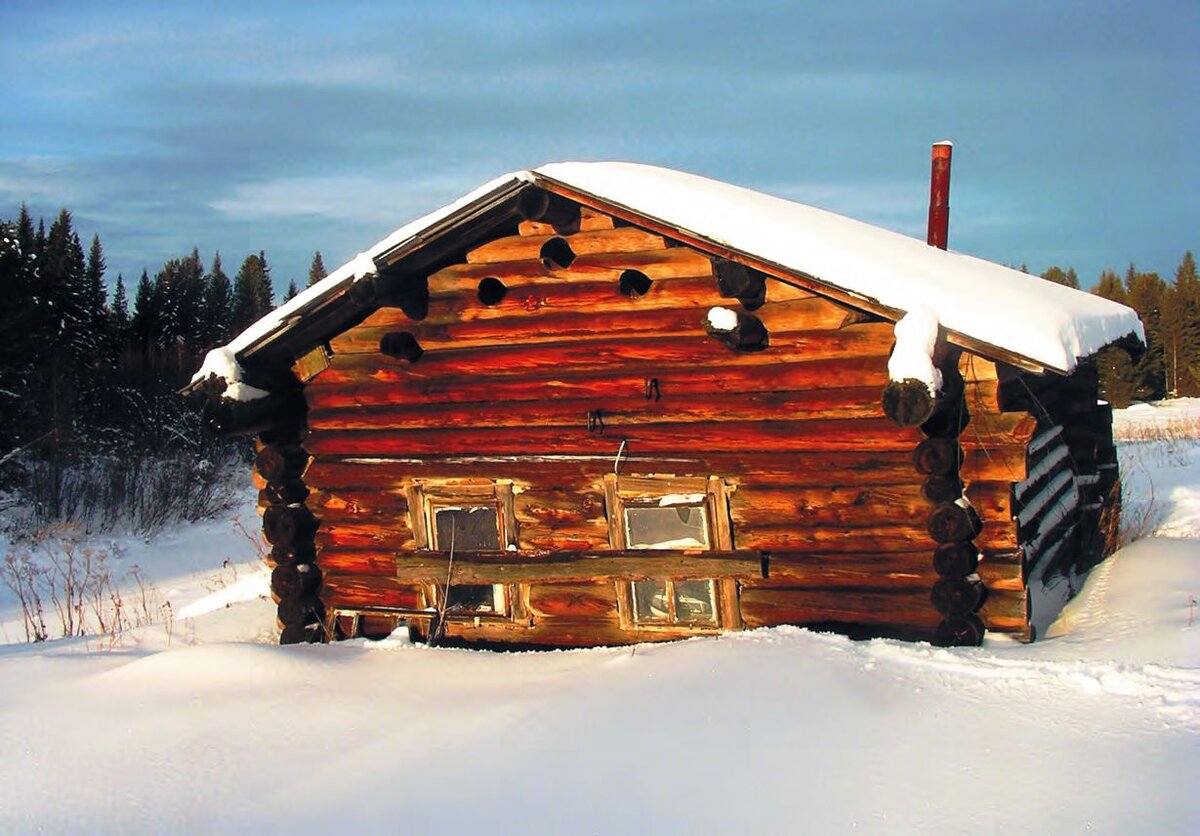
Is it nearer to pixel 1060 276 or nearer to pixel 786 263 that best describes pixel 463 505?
pixel 786 263

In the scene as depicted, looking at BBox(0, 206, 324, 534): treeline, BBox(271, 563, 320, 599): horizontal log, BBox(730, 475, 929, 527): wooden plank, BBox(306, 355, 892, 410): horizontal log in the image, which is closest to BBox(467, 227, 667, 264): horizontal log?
BBox(306, 355, 892, 410): horizontal log

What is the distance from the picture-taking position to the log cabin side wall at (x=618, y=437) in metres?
7.32

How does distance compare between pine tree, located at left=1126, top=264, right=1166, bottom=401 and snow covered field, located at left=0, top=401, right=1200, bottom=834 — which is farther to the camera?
pine tree, located at left=1126, top=264, right=1166, bottom=401

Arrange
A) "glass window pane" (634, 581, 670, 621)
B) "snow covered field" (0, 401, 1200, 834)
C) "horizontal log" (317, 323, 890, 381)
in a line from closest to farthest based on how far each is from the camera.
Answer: "snow covered field" (0, 401, 1200, 834)
"horizontal log" (317, 323, 890, 381)
"glass window pane" (634, 581, 670, 621)

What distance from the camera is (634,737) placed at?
16.6 feet

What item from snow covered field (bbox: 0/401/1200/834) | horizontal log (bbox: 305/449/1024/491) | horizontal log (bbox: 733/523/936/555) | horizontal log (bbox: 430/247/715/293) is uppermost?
horizontal log (bbox: 430/247/715/293)

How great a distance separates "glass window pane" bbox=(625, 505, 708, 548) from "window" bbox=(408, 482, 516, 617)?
3.42 ft

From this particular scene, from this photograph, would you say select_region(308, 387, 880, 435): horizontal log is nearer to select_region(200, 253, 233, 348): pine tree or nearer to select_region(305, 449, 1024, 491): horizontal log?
select_region(305, 449, 1024, 491): horizontal log

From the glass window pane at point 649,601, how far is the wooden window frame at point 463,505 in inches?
38.7

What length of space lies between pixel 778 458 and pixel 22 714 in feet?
17.2

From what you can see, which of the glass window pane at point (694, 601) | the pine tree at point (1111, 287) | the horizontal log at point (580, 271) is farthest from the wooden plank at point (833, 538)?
the pine tree at point (1111, 287)

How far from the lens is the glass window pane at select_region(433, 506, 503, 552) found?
8.74 meters

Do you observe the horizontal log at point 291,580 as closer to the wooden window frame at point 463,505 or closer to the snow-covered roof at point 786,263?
the wooden window frame at point 463,505

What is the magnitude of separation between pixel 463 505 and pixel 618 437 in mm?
1528
